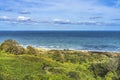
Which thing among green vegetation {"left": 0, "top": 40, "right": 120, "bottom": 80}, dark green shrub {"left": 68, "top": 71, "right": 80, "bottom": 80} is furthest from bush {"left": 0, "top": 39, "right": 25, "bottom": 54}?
dark green shrub {"left": 68, "top": 71, "right": 80, "bottom": 80}

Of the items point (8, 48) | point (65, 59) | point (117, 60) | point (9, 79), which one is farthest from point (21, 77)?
point (8, 48)

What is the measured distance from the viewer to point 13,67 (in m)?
16.1

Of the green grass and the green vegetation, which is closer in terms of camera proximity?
the green grass

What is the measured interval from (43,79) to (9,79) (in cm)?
150

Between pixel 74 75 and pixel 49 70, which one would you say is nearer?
pixel 74 75

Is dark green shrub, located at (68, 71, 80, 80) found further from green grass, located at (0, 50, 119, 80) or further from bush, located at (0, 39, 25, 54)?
bush, located at (0, 39, 25, 54)

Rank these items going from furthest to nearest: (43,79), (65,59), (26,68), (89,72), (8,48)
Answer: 1. (8,48)
2. (65,59)
3. (89,72)
4. (26,68)
5. (43,79)

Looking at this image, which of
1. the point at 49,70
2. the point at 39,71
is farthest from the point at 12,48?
the point at 49,70

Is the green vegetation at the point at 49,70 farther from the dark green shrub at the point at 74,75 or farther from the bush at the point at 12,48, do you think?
the bush at the point at 12,48

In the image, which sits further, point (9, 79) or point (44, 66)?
point (44, 66)

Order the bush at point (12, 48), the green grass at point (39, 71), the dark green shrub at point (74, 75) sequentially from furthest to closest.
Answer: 1. the bush at point (12, 48)
2. the dark green shrub at point (74, 75)
3. the green grass at point (39, 71)

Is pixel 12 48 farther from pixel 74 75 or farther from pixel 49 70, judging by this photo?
pixel 74 75

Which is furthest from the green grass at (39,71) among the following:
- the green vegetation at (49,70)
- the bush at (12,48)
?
the bush at (12,48)

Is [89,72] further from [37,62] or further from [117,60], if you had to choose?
[37,62]
